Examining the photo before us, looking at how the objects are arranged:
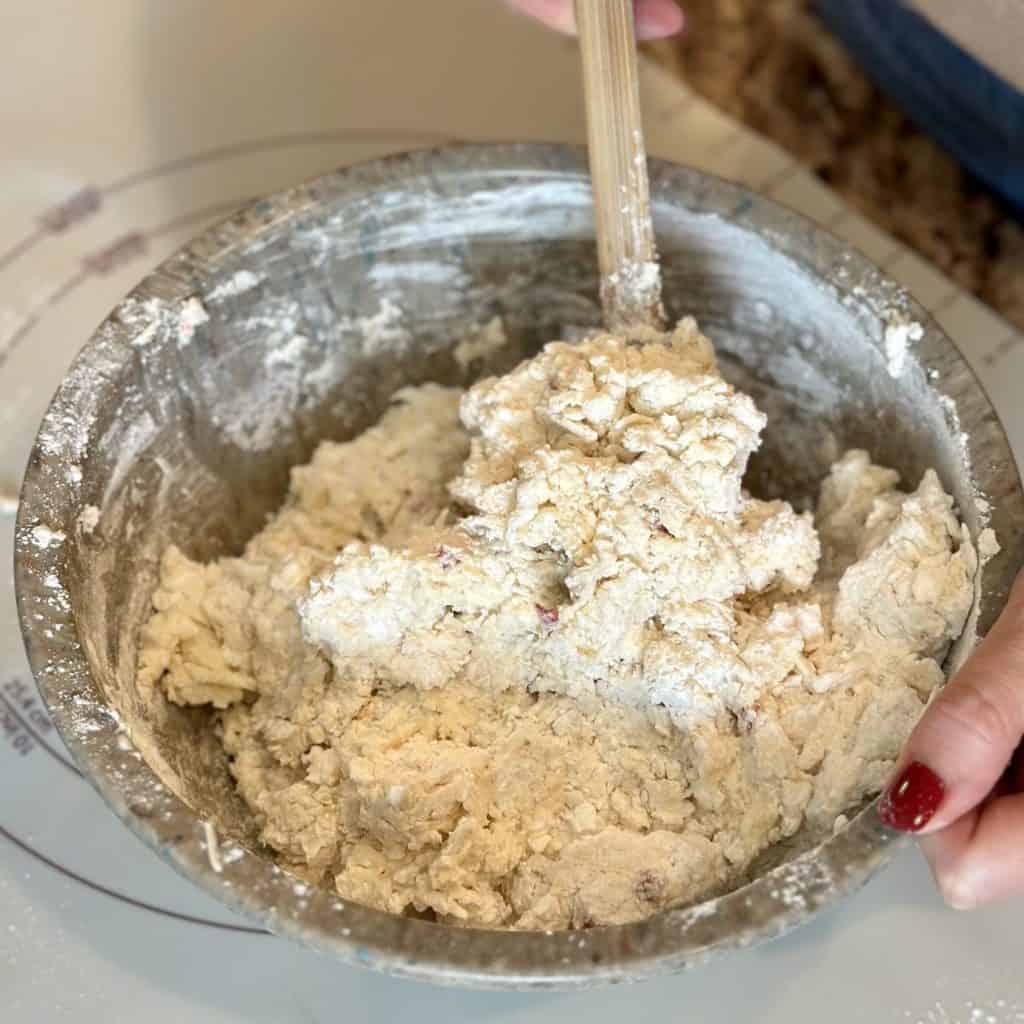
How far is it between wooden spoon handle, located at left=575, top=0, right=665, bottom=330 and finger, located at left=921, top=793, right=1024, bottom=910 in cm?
41

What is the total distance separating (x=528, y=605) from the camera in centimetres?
80

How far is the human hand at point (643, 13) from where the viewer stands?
1.05m

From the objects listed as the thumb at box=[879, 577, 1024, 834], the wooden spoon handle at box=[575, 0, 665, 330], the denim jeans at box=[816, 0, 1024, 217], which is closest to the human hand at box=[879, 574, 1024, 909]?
the thumb at box=[879, 577, 1024, 834]

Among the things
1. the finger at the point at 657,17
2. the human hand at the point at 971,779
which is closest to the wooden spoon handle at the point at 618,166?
the finger at the point at 657,17

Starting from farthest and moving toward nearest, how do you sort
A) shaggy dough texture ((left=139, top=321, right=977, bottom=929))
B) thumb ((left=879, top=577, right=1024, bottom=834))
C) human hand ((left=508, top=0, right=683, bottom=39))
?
human hand ((left=508, top=0, right=683, bottom=39)) < shaggy dough texture ((left=139, top=321, right=977, bottom=929)) < thumb ((left=879, top=577, right=1024, bottom=834))

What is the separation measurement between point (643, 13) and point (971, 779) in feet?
2.30

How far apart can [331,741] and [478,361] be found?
36 cm

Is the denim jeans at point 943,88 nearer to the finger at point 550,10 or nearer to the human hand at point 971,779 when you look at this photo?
the finger at point 550,10

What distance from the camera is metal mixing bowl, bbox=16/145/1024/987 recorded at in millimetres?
654

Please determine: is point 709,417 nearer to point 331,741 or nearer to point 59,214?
point 331,741

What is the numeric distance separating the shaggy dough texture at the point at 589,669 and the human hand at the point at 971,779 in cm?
7

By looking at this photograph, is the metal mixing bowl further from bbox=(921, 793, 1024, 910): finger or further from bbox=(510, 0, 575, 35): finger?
bbox=(510, 0, 575, 35): finger

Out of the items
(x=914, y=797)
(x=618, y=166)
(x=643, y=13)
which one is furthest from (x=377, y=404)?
(x=914, y=797)

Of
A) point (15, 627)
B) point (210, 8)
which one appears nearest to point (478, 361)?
point (15, 627)
